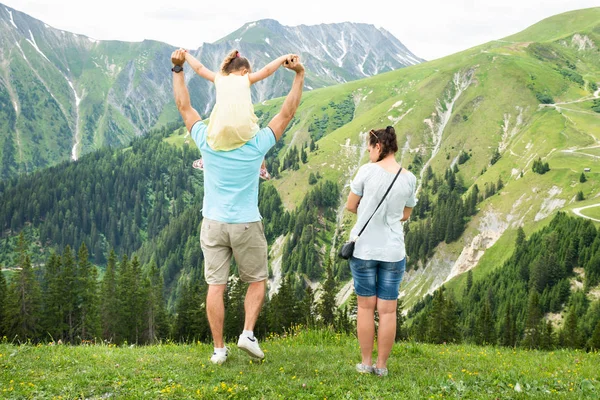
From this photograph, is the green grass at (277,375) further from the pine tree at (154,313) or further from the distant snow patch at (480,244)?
the distant snow patch at (480,244)

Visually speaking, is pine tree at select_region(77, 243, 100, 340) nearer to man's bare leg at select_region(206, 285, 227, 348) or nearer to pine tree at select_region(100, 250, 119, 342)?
pine tree at select_region(100, 250, 119, 342)

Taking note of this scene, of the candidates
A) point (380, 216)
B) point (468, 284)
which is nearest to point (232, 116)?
point (380, 216)

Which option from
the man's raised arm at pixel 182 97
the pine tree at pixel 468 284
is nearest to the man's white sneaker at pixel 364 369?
the man's raised arm at pixel 182 97

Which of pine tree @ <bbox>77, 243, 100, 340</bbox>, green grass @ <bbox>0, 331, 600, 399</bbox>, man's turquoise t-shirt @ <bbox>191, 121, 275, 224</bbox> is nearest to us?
green grass @ <bbox>0, 331, 600, 399</bbox>

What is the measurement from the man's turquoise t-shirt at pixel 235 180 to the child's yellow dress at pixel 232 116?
0.17 m

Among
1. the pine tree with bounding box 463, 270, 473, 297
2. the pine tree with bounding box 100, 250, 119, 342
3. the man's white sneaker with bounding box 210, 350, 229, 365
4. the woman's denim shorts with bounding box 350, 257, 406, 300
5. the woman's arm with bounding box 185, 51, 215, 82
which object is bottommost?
the pine tree with bounding box 463, 270, 473, 297

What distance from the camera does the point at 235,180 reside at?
336 inches

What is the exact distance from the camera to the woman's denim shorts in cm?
820

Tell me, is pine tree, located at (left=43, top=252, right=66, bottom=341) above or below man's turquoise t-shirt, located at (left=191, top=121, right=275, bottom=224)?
below

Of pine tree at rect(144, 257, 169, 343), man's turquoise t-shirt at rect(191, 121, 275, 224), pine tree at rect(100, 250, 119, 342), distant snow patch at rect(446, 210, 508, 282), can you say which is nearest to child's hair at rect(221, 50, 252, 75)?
man's turquoise t-shirt at rect(191, 121, 275, 224)

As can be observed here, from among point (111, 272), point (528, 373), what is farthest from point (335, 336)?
point (111, 272)

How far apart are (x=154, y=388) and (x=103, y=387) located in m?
0.83

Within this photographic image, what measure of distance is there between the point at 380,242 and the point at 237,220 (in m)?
2.61

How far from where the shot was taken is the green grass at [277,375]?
23.0ft
